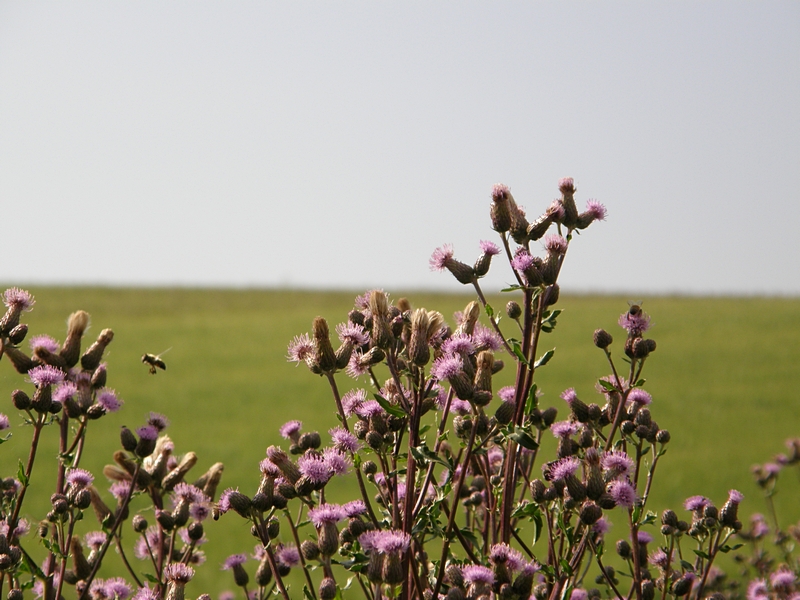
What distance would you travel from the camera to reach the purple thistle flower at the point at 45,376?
3.10 metres

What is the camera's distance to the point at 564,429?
127 inches

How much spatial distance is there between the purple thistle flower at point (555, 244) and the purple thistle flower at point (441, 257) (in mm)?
407

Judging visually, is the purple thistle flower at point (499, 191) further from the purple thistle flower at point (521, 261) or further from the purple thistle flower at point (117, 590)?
the purple thistle flower at point (117, 590)

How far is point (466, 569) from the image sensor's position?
2.44m

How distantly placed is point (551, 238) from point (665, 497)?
1846cm

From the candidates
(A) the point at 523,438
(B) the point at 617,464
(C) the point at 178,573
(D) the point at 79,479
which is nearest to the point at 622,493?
(B) the point at 617,464

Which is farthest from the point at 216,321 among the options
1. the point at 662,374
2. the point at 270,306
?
the point at 662,374

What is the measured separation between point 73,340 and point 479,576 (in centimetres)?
208

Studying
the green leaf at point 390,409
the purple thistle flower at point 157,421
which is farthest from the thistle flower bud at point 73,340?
the green leaf at point 390,409

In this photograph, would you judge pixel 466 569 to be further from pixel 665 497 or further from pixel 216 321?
pixel 216 321

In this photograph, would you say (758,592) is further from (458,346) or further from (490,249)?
(458,346)

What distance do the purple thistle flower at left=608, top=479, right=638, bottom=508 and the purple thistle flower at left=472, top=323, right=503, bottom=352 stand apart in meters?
0.63

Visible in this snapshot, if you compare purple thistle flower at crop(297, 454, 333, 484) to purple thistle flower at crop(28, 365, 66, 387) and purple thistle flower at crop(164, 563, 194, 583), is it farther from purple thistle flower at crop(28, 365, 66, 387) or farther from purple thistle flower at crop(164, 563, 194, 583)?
purple thistle flower at crop(28, 365, 66, 387)

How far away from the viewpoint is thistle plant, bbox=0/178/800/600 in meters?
2.48
